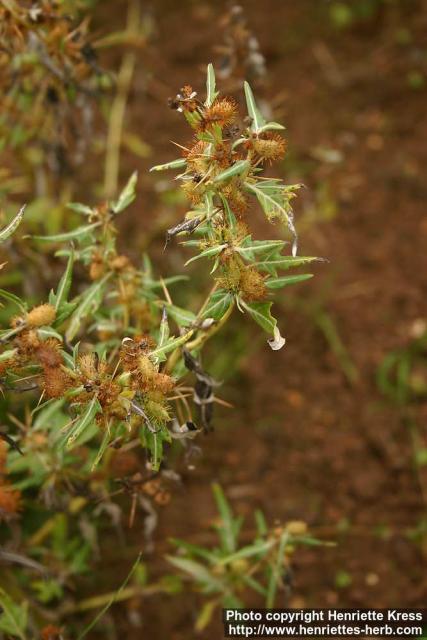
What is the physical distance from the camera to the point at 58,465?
172cm

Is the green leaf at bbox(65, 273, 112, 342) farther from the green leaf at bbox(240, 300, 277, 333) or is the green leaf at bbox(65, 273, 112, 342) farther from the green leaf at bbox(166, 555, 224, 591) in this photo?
the green leaf at bbox(166, 555, 224, 591)

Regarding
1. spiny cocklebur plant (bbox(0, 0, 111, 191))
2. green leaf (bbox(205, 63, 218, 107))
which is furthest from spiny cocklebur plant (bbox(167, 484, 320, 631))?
spiny cocklebur plant (bbox(0, 0, 111, 191))

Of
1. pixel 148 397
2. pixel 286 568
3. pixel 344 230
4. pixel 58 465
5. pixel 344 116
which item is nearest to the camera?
pixel 148 397

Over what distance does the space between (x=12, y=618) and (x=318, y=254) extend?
68.9 inches

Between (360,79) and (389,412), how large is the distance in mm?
1565

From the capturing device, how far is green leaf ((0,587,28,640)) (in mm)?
1595

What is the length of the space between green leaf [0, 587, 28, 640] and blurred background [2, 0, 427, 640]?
526 millimetres

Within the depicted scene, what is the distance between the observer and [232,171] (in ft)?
4.05

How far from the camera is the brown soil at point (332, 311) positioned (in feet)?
7.28

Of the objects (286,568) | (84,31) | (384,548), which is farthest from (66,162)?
(384,548)

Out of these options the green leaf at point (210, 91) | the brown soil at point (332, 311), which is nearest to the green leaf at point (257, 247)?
the green leaf at point (210, 91)

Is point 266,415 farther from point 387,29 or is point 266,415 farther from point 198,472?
point 387,29

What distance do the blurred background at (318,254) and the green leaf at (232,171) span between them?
1.94 feet

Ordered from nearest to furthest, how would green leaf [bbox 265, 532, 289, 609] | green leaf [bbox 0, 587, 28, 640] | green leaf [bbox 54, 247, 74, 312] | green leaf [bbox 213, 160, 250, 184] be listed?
green leaf [bbox 213, 160, 250, 184] < green leaf [bbox 54, 247, 74, 312] < green leaf [bbox 0, 587, 28, 640] < green leaf [bbox 265, 532, 289, 609]
